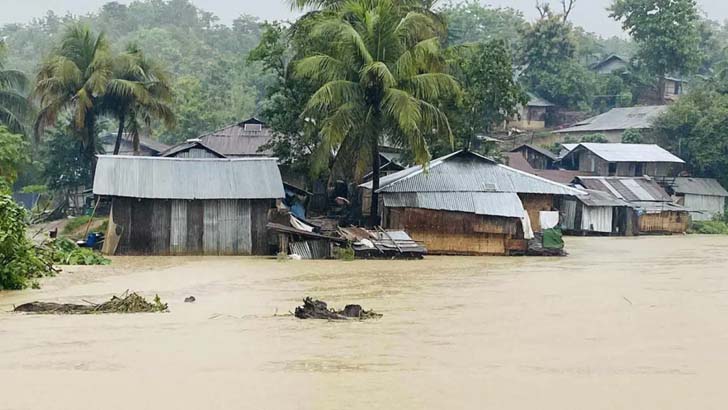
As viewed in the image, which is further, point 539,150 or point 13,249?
point 539,150

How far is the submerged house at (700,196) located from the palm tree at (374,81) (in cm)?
1604

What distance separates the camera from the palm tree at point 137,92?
93.0 ft

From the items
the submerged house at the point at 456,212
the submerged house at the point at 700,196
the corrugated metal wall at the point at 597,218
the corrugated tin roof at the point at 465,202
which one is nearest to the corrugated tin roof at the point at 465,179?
the submerged house at the point at 456,212

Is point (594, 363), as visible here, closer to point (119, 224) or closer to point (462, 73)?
point (119, 224)

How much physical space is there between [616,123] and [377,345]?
115 feet

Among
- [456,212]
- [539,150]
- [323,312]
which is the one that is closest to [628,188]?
[539,150]

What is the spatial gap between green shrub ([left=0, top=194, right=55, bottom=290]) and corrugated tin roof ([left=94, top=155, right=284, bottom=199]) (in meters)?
5.51

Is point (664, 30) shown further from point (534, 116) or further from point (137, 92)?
point (137, 92)

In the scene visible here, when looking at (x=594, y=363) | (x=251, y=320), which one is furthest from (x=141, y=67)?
(x=594, y=363)

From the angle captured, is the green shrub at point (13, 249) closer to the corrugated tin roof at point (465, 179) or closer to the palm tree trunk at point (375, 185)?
the palm tree trunk at point (375, 185)

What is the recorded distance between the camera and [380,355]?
10.1 metres

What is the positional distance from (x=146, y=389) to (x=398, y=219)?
15538 millimetres

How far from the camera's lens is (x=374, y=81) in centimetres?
2328

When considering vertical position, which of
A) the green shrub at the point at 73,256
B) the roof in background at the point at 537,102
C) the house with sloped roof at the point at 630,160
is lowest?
the green shrub at the point at 73,256
